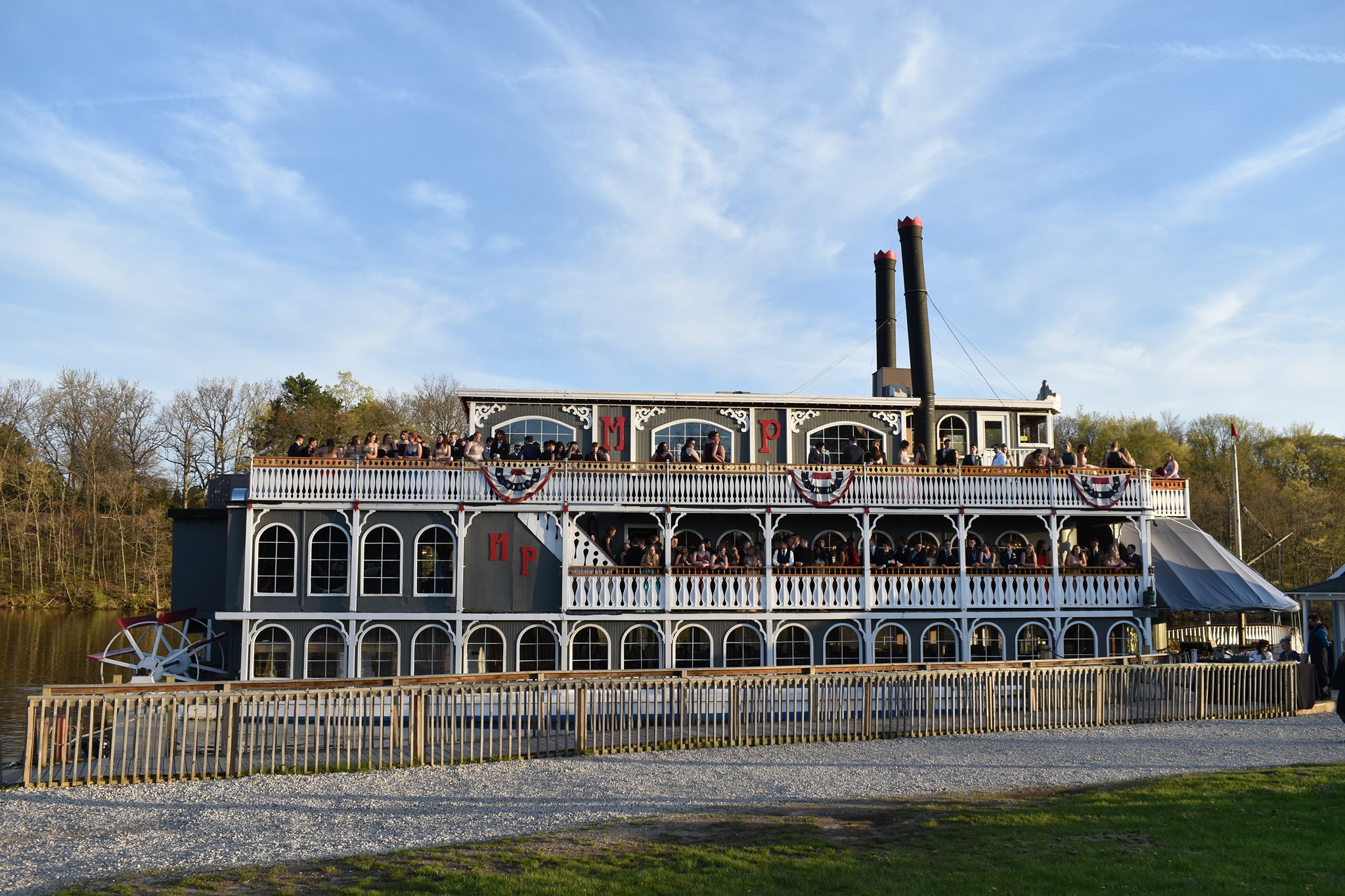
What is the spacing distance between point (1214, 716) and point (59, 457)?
202 ft

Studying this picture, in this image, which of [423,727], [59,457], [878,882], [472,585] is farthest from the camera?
[59,457]

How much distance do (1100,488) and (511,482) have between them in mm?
14382

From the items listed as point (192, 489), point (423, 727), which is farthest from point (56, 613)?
point (423, 727)

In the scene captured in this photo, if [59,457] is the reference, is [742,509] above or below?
below

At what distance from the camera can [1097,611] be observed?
24984 mm

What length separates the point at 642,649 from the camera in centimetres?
2423

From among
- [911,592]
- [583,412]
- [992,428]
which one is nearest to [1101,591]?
[911,592]

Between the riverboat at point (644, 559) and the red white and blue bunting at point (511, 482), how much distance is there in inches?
1.4

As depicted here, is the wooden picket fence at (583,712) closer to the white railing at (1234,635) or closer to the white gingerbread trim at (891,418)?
the white gingerbread trim at (891,418)

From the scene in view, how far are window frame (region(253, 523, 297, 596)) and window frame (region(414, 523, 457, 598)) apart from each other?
1.45 meters

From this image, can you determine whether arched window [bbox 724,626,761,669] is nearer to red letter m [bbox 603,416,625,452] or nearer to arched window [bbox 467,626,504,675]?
arched window [bbox 467,626,504,675]

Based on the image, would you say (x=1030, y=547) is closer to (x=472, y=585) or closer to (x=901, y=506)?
(x=901, y=506)

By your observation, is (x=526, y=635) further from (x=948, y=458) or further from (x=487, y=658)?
(x=948, y=458)

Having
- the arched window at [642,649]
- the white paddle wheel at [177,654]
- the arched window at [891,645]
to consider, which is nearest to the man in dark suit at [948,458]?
the arched window at [891,645]
